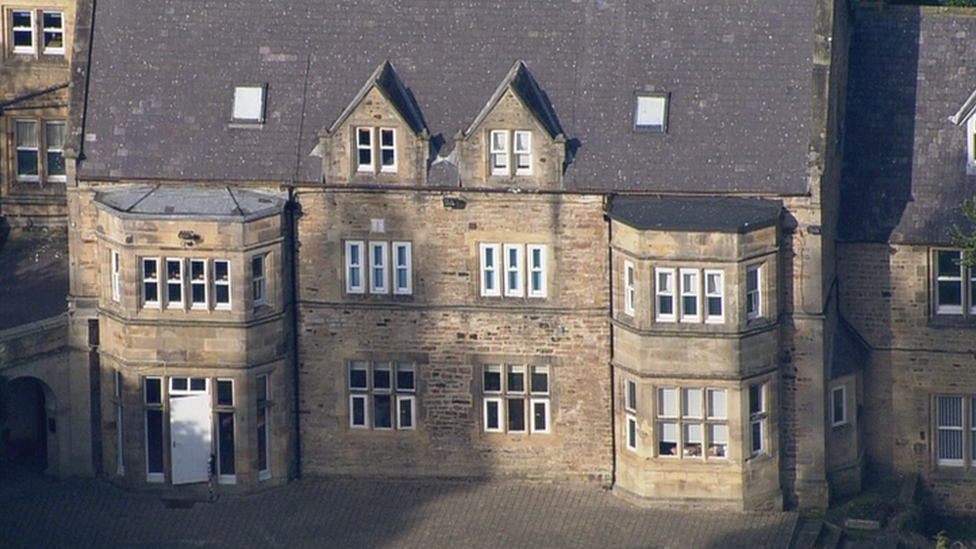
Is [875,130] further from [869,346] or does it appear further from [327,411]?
[327,411]

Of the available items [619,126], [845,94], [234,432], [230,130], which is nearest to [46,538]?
[234,432]

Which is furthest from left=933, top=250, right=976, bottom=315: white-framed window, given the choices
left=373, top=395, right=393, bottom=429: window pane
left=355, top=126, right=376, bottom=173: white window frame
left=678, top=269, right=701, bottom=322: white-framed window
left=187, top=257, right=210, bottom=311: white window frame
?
left=187, top=257, right=210, bottom=311: white window frame

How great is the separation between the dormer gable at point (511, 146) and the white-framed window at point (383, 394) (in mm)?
5032

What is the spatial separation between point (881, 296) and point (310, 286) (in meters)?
13.5

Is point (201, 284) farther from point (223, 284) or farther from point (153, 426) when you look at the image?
point (153, 426)

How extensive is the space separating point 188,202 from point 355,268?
165 inches

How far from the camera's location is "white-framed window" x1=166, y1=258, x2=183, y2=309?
81438mm

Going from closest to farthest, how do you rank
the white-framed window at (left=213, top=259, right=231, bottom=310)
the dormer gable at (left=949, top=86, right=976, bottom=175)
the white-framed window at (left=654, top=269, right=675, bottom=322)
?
the white-framed window at (left=654, top=269, right=675, bottom=322) → the white-framed window at (left=213, top=259, right=231, bottom=310) → the dormer gable at (left=949, top=86, right=976, bottom=175)

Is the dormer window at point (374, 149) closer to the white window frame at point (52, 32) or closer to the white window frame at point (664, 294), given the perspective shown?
the white window frame at point (664, 294)

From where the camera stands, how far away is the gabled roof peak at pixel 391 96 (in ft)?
266

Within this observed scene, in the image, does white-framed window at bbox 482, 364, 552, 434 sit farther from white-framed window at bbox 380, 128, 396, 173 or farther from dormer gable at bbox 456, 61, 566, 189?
white-framed window at bbox 380, 128, 396, 173

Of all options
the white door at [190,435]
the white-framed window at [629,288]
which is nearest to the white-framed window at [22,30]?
the white door at [190,435]

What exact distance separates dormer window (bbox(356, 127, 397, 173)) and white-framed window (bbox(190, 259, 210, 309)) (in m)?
4.26

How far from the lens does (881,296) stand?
274 feet
